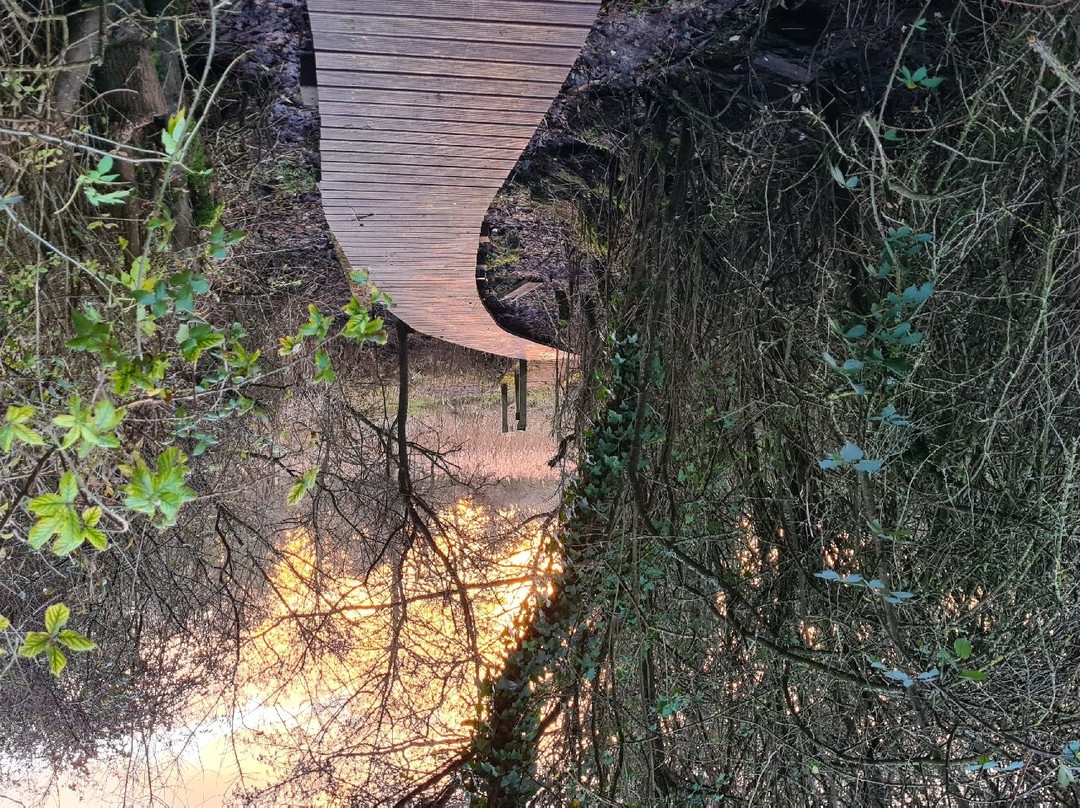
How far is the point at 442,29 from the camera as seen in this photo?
7.45 feet

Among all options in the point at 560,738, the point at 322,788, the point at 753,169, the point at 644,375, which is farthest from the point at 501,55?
the point at 322,788

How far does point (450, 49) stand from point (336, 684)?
Answer: 4990 mm

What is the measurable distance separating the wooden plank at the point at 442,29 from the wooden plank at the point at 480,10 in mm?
13

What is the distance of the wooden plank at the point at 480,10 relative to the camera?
2.18 m

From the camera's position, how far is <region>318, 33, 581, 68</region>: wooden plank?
7.52ft

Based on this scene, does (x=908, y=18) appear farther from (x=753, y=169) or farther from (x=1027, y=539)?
(x=1027, y=539)

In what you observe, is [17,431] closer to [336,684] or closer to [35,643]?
[35,643]

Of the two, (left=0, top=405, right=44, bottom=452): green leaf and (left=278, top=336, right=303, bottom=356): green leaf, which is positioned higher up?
(left=278, top=336, right=303, bottom=356): green leaf

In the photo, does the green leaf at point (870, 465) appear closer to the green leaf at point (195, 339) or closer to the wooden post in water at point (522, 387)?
the green leaf at point (195, 339)

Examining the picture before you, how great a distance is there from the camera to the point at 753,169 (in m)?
3.04

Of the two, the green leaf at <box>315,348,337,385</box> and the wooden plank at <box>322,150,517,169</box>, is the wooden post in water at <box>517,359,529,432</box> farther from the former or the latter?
the green leaf at <box>315,348,337,385</box>

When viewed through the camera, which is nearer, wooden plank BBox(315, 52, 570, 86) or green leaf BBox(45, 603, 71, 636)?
green leaf BBox(45, 603, 71, 636)

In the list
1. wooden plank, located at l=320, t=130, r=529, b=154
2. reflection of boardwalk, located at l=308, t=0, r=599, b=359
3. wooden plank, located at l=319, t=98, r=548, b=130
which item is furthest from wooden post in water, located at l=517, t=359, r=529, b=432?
wooden plank, located at l=319, t=98, r=548, b=130

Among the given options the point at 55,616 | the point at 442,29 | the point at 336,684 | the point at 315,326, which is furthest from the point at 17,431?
the point at 336,684
